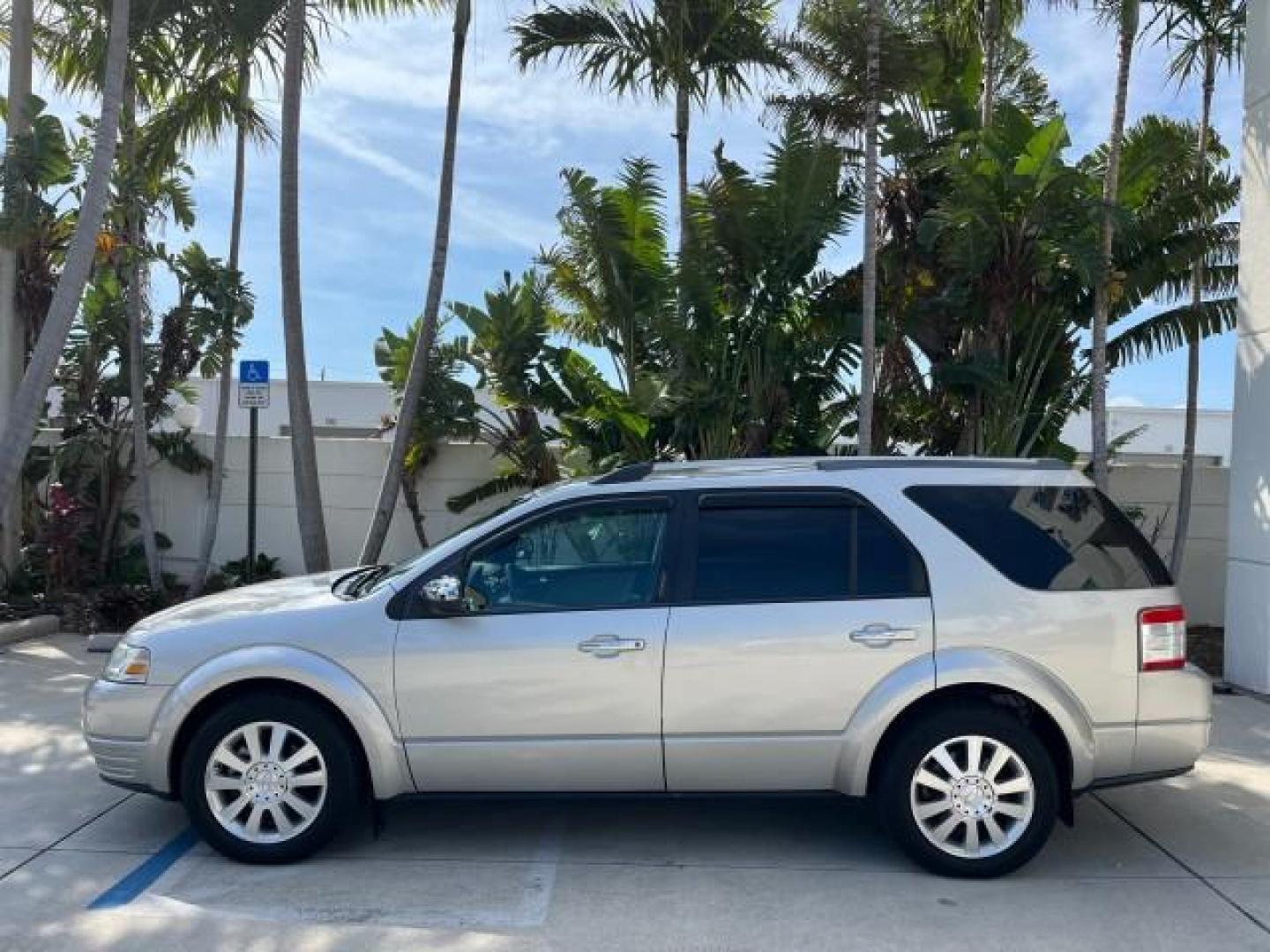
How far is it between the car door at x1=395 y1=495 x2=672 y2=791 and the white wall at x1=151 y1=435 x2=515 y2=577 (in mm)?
7543

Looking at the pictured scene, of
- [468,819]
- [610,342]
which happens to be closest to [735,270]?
[610,342]

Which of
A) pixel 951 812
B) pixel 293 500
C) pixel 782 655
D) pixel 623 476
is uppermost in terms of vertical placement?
pixel 623 476

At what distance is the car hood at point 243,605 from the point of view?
17.0 ft

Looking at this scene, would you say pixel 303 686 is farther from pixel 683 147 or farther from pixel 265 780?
pixel 683 147

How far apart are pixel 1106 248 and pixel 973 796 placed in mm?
6578

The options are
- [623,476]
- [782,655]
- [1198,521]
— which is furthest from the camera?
[1198,521]

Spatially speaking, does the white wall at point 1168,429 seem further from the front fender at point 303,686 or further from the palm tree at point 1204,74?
the front fender at point 303,686

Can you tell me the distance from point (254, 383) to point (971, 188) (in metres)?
6.84

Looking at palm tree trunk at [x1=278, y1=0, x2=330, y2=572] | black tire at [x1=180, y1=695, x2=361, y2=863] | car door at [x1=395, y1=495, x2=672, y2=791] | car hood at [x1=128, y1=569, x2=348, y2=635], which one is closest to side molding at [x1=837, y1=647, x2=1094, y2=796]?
car door at [x1=395, y1=495, x2=672, y2=791]

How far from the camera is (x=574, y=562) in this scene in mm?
5211

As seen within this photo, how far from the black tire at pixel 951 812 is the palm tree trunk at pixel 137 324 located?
29.7 ft

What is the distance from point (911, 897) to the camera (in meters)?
→ 4.74

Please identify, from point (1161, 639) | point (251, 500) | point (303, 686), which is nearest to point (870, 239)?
point (1161, 639)

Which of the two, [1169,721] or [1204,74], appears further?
[1204,74]
